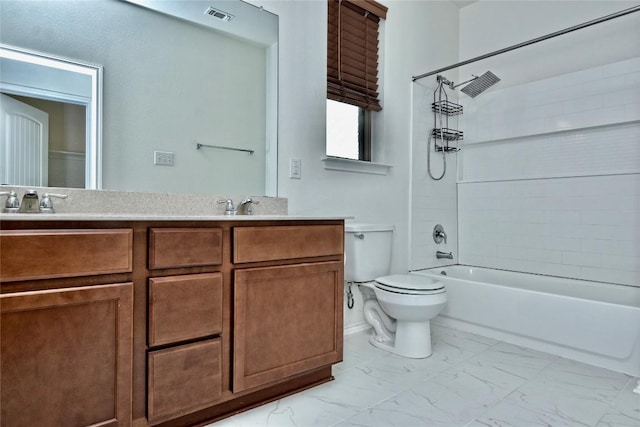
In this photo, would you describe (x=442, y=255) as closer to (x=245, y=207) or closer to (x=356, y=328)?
(x=356, y=328)

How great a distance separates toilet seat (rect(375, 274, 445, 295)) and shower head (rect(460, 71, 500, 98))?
1.70 m

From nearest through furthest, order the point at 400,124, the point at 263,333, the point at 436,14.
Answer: the point at 263,333
the point at 400,124
the point at 436,14

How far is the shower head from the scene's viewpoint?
2889 mm

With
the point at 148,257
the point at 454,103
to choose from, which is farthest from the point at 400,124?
the point at 148,257

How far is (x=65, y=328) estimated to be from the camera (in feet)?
3.62

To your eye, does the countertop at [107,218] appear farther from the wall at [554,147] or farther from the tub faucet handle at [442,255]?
the wall at [554,147]

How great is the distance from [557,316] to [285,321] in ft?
5.26

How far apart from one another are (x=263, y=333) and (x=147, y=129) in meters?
1.09

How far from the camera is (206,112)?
1.98 metres

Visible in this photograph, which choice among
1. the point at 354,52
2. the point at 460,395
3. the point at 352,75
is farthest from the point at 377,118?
the point at 460,395

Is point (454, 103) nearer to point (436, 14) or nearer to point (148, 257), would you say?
point (436, 14)

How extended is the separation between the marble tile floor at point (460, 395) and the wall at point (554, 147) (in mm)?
982

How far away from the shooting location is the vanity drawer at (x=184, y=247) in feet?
4.16

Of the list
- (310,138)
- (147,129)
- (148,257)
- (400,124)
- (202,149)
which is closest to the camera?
(148,257)
